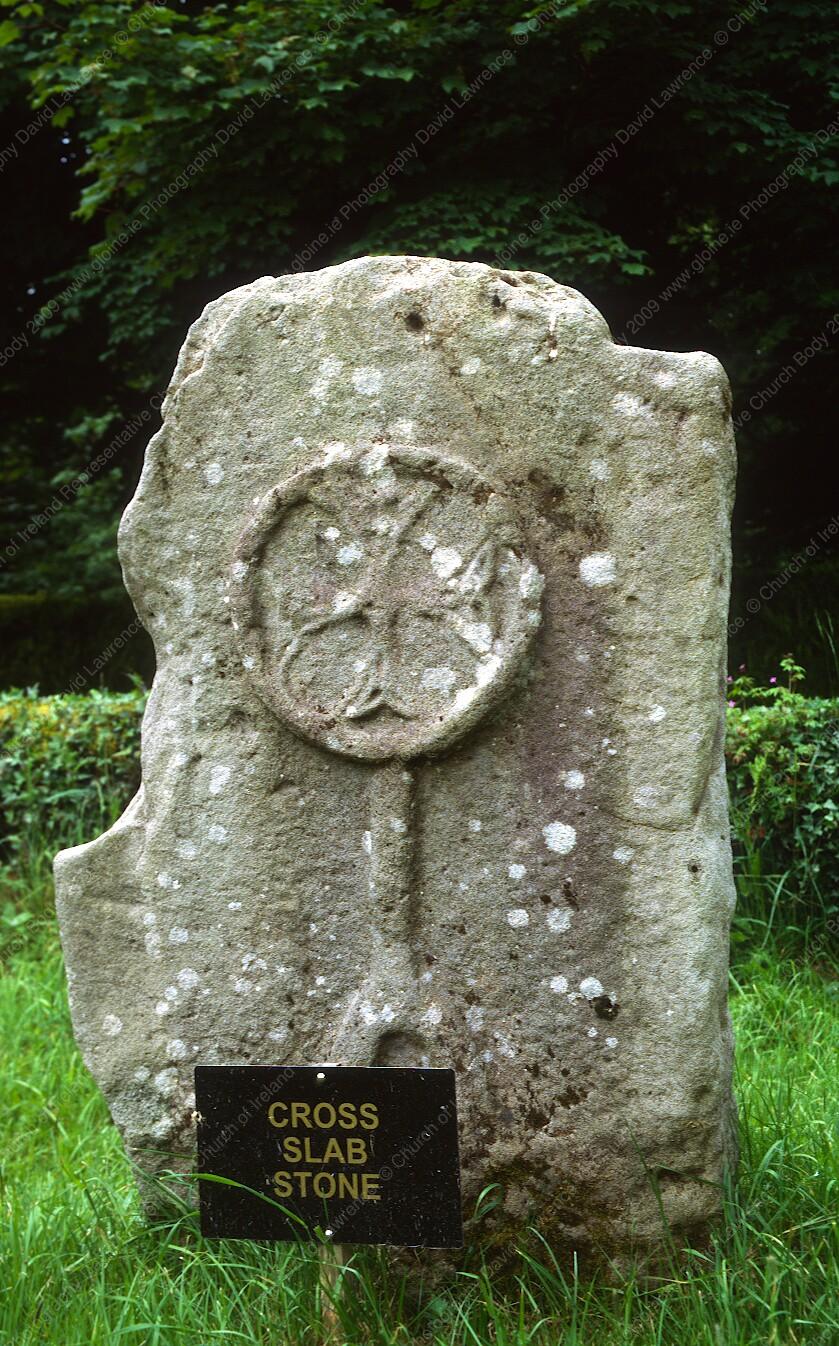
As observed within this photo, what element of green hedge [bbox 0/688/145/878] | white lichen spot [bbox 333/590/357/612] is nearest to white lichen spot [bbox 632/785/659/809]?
white lichen spot [bbox 333/590/357/612]

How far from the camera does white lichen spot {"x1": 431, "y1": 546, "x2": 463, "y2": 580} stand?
2.28 m

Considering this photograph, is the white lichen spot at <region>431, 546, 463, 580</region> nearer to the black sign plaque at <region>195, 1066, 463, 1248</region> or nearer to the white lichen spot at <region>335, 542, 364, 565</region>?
the white lichen spot at <region>335, 542, 364, 565</region>

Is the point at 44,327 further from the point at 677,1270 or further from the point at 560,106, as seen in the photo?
the point at 677,1270

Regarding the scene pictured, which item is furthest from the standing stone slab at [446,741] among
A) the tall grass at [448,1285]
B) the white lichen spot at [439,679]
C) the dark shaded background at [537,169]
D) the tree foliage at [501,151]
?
the tree foliage at [501,151]

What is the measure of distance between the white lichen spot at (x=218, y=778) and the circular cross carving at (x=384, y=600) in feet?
0.54

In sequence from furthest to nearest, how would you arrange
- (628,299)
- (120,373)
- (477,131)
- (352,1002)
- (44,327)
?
(120,373), (44,327), (628,299), (477,131), (352,1002)

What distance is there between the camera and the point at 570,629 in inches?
88.1

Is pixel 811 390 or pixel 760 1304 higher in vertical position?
pixel 760 1304

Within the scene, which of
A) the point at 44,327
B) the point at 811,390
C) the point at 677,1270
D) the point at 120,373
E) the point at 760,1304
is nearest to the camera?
the point at 760,1304

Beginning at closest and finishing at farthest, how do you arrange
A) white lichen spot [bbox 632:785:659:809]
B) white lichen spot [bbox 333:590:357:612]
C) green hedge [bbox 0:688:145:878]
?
white lichen spot [bbox 632:785:659:809], white lichen spot [bbox 333:590:357:612], green hedge [bbox 0:688:145:878]

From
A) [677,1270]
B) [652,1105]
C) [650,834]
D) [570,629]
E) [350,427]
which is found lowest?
[677,1270]

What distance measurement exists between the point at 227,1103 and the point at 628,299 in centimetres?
478

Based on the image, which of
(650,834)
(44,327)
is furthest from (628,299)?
(650,834)

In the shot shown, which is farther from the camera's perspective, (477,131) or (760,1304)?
(477,131)
